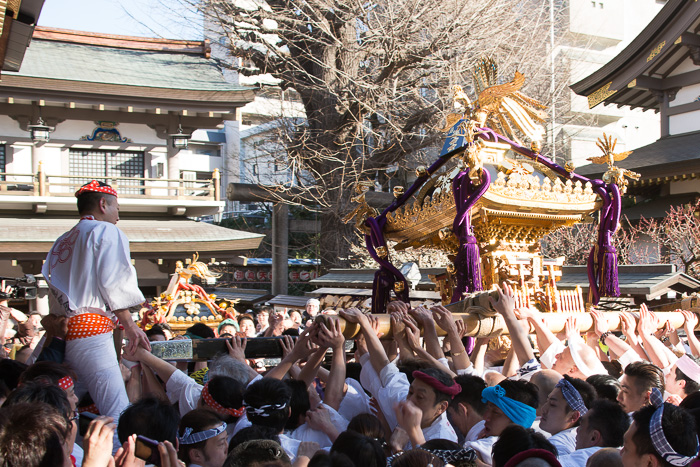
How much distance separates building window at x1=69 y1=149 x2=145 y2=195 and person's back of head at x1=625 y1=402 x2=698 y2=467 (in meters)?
12.3

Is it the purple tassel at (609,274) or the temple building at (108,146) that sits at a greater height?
the temple building at (108,146)

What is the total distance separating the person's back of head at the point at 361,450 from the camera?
6.17 feet

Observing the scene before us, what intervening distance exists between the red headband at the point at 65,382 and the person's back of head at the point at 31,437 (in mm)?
780

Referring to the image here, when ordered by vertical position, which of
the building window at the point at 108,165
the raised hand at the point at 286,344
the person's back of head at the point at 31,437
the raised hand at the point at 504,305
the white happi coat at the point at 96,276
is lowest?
the raised hand at the point at 286,344

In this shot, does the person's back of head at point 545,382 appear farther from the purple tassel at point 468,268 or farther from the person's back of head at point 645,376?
the purple tassel at point 468,268

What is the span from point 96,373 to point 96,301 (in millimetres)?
328

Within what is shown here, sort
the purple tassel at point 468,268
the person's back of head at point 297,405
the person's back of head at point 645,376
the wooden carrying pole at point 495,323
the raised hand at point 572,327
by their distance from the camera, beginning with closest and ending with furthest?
the person's back of head at point 297,405, the person's back of head at point 645,376, the wooden carrying pole at point 495,323, the raised hand at point 572,327, the purple tassel at point 468,268

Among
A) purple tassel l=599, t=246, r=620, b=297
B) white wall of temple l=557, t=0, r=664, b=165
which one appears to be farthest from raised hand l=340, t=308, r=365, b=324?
white wall of temple l=557, t=0, r=664, b=165


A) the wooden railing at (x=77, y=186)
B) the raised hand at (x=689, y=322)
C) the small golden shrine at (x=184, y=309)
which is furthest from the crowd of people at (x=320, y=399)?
the wooden railing at (x=77, y=186)

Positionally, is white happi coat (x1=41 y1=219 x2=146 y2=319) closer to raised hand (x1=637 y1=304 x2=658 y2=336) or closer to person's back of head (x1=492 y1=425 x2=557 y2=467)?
person's back of head (x1=492 y1=425 x2=557 y2=467)

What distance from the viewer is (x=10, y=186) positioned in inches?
490

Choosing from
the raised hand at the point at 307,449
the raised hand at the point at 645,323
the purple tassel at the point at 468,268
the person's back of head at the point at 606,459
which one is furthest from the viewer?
the purple tassel at the point at 468,268

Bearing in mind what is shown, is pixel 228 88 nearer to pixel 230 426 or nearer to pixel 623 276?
pixel 623 276

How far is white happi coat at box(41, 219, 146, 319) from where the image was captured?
274cm
